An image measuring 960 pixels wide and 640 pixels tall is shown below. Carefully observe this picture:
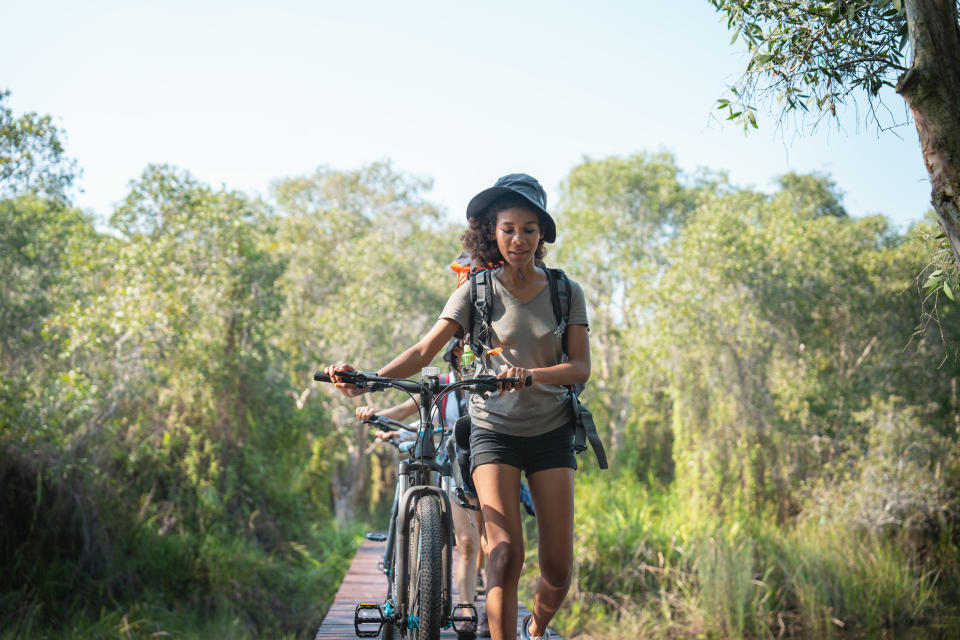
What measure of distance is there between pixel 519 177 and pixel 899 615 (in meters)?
8.79

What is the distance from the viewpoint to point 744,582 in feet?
30.8

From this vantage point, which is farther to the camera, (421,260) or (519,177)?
(421,260)

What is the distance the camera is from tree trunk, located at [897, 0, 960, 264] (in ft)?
10.4

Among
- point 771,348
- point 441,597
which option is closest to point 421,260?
point 771,348

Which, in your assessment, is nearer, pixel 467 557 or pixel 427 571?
pixel 427 571

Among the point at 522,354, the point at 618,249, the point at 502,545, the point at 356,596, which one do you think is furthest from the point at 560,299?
the point at 618,249

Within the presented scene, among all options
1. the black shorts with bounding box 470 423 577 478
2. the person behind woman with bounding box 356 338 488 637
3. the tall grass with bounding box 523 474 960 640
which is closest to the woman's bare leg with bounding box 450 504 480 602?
the person behind woman with bounding box 356 338 488 637

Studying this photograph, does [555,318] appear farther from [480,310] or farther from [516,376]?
[516,376]

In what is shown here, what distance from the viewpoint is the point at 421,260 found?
20516mm

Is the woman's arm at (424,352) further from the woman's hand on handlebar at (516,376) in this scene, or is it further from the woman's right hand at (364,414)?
the woman's right hand at (364,414)

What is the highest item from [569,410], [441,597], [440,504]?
[569,410]

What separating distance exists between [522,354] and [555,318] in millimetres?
183

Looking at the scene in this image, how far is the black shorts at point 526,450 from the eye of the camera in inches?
117

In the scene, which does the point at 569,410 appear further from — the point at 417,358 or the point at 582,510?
the point at 582,510
